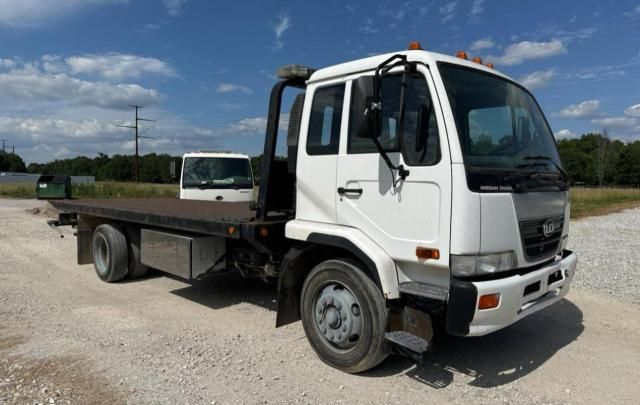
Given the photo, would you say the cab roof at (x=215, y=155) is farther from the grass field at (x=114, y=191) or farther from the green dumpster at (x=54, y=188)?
the grass field at (x=114, y=191)

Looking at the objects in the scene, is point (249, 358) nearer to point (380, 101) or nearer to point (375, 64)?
point (380, 101)

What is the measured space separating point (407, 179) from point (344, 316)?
1312 millimetres

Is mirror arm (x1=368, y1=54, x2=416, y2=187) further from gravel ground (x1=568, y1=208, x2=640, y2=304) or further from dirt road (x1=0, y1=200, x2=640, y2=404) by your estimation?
gravel ground (x1=568, y1=208, x2=640, y2=304)

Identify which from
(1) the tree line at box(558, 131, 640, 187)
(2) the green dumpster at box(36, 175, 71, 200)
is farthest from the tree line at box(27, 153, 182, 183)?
(1) the tree line at box(558, 131, 640, 187)

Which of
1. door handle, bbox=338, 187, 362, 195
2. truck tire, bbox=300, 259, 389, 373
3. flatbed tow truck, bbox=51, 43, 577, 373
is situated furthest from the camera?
door handle, bbox=338, 187, 362, 195

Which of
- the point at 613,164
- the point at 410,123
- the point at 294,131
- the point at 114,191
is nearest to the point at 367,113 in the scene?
the point at 410,123

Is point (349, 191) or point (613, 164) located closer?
point (349, 191)

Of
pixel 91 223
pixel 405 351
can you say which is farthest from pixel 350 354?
pixel 91 223

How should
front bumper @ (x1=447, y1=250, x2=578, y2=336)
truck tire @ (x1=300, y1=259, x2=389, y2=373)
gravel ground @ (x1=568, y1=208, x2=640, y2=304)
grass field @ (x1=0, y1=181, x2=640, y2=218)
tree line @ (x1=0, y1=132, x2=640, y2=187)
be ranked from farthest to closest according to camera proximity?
tree line @ (x1=0, y1=132, x2=640, y2=187)
grass field @ (x1=0, y1=181, x2=640, y2=218)
gravel ground @ (x1=568, y1=208, x2=640, y2=304)
truck tire @ (x1=300, y1=259, x2=389, y2=373)
front bumper @ (x1=447, y1=250, x2=578, y2=336)

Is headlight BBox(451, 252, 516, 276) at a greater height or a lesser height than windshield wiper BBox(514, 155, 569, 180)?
lesser

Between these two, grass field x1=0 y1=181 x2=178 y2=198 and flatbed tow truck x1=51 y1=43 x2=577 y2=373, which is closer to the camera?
flatbed tow truck x1=51 y1=43 x2=577 y2=373

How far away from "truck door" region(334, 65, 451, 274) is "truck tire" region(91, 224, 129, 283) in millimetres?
4602

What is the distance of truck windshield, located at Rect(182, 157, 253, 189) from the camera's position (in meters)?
11.0

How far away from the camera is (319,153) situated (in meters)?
4.28
